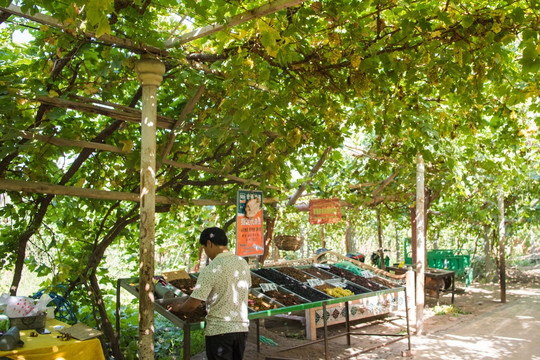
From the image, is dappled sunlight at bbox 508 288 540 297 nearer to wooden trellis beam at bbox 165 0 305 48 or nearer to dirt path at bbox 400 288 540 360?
dirt path at bbox 400 288 540 360

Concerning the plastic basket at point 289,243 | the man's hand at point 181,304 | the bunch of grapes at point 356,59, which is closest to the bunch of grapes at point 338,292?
the man's hand at point 181,304

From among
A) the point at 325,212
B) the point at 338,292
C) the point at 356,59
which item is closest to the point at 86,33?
the point at 356,59

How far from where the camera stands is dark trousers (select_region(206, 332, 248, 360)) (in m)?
3.04

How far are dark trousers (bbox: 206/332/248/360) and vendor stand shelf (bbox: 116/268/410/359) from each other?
22 cm

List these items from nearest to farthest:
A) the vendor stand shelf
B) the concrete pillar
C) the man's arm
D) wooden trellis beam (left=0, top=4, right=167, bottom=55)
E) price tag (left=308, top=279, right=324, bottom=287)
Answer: wooden trellis beam (left=0, top=4, right=167, bottom=55)
the man's arm
the vendor stand shelf
price tag (left=308, top=279, right=324, bottom=287)
the concrete pillar

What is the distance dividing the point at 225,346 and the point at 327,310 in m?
3.72

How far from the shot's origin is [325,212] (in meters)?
6.96

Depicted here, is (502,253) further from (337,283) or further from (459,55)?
(459,55)

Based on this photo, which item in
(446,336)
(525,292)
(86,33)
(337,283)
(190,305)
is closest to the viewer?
(86,33)

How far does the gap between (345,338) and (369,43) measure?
15.4 ft

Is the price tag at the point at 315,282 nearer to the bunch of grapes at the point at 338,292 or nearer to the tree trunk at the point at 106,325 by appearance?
the bunch of grapes at the point at 338,292

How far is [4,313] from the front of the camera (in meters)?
2.96

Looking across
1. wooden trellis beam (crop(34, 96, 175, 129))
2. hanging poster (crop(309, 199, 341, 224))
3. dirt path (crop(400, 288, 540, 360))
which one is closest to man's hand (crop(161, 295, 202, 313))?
wooden trellis beam (crop(34, 96, 175, 129))

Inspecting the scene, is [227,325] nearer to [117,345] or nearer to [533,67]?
[117,345]
